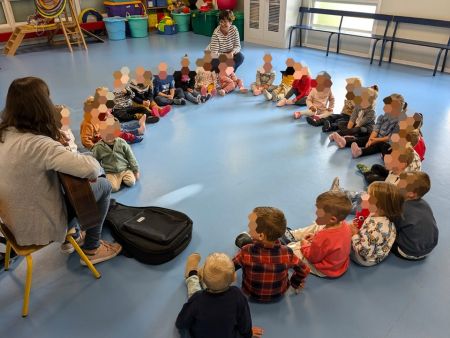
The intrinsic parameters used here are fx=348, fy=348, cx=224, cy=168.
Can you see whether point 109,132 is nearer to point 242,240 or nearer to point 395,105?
point 242,240

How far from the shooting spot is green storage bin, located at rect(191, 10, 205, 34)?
29.0ft

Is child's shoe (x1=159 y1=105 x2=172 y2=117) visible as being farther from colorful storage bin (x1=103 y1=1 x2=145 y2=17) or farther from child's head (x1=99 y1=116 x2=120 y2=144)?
colorful storage bin (x1=103 y1=1 x2=145 y2=17)

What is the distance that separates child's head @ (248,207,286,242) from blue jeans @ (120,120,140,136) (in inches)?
99.0

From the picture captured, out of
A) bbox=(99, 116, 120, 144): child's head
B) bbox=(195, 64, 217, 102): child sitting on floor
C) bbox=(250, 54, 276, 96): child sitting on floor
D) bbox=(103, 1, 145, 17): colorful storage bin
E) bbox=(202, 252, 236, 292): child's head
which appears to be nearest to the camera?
bbox=(202, 252, 236, 292): child's head

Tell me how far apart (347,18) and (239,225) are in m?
6.03

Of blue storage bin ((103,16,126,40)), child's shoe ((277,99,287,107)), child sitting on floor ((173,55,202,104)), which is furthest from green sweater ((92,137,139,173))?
blue storage bin ((103,16,126,40))

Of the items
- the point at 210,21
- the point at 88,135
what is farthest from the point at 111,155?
the point at 210,21

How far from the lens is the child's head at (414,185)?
2.00m

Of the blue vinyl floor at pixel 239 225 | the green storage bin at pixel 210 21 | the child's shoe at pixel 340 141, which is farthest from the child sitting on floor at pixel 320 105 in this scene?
the green storage bin at pixel 210 21

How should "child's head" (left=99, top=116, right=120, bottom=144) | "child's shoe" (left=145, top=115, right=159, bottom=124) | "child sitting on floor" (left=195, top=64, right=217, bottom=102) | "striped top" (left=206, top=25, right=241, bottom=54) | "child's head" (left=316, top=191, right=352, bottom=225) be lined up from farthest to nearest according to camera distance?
1. "child sitting on floor" (left=195, top=64, right=217, bottom=102)
2. "striped top" (left=206, top=25, right=241, bottom=54)
3. "child's shoe" (left=145, top=115, right=159, bottom=124)
4. "child's head" (left=99, top=116, right=120, bottom=144)
5. "child's head" (left=316, top=191, right=352, bottom=225)

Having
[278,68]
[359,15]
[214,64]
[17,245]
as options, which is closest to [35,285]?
[17,245]

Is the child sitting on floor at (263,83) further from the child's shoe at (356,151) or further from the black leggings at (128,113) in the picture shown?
the child's shoe at (356,151)

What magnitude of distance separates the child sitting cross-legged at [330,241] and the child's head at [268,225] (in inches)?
14.2

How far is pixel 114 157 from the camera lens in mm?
2863
